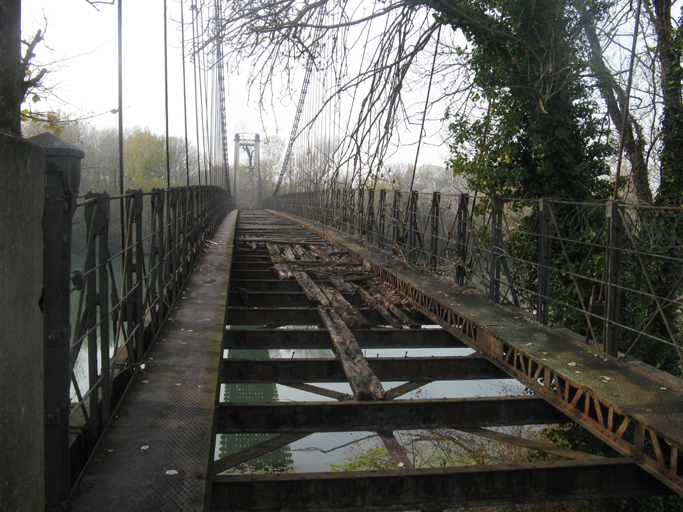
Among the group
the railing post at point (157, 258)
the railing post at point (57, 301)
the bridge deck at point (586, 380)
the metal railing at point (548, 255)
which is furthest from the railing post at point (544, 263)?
the railing post at point (57, 301)

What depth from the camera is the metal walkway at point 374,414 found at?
244 cm

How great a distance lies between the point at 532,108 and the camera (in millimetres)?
8266

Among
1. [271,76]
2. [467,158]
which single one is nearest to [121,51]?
[271,76]

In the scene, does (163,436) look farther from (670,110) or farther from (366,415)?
(670,110)

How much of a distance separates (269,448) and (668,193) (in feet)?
27.6

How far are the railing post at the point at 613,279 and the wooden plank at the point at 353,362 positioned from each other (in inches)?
59.8

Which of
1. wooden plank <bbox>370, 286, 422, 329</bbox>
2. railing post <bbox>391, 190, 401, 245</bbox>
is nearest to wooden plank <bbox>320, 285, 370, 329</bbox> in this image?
wooden plank <bbox>370, 286, 422, 329</bbox>

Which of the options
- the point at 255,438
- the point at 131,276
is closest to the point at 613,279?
the point at 131,276

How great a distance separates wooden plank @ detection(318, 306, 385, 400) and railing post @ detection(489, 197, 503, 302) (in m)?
1.51

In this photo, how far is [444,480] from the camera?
271 cm

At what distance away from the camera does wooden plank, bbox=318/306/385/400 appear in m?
3.66

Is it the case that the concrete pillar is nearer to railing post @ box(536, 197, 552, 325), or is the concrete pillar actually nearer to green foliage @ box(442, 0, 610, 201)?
railing post @ box(536, 197, 552, 325)

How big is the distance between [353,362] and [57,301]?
2582mm

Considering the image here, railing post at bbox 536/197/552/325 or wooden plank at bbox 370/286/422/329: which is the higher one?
railing post at bbox 536/197/552/325
